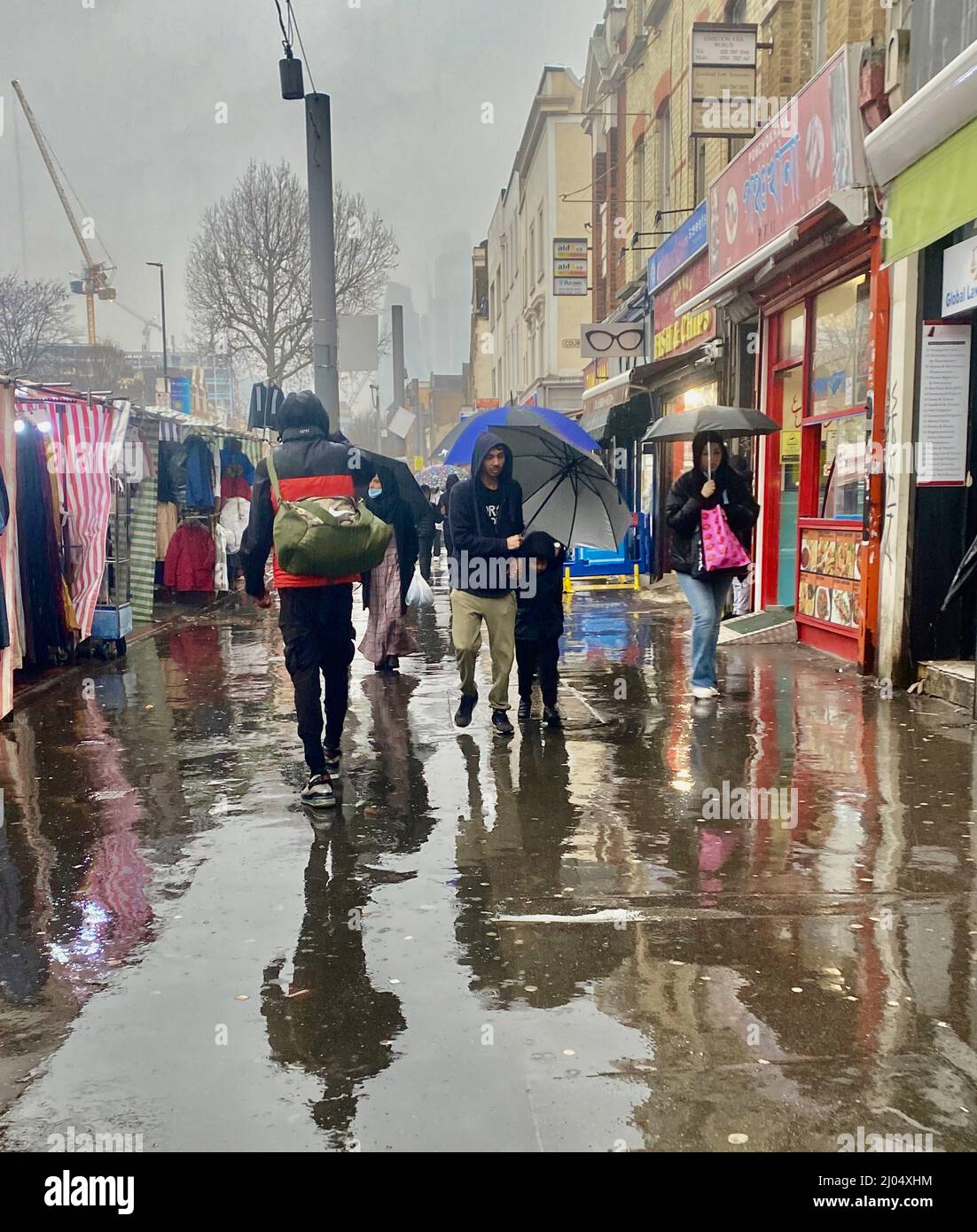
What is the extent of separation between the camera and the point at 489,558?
275 inches

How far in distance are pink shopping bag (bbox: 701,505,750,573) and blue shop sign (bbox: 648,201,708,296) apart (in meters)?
7.45

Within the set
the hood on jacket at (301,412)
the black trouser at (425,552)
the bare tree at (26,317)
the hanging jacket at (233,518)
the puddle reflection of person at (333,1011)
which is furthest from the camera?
the bare tree at (26,317)

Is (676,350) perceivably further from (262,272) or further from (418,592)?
(262,272)

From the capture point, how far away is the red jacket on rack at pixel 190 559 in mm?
15539

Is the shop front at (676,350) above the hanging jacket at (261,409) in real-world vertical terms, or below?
above

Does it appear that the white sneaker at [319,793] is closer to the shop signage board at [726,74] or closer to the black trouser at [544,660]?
the black trouser at [544,660]

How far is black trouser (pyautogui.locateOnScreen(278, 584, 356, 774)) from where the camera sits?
5.68 metres

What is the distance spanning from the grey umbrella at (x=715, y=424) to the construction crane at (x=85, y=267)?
86316 millimetres

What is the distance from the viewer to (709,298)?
13.1 metres
